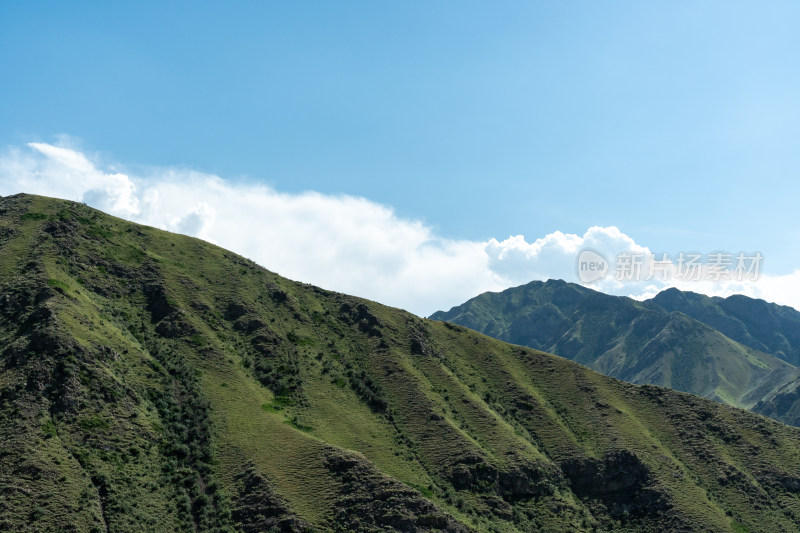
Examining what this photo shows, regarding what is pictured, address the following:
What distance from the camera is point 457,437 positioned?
117812mm

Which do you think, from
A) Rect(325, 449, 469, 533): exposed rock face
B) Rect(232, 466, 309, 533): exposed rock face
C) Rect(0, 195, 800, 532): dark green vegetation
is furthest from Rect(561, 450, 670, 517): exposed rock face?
Rect(232, 466, 309, 533): exposed rock face

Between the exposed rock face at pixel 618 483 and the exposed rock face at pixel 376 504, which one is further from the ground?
the exposed rock face at pixel 618 483

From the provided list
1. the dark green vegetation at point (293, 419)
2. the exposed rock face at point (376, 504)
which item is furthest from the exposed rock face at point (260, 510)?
the exposed rock face at point (376, 504)

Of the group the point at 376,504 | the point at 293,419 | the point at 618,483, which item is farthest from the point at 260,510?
the point at 618,483

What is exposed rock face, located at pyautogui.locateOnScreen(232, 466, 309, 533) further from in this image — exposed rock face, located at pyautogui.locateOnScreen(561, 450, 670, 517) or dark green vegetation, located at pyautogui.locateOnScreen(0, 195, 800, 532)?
exposed rock face, located at pyautogui.locateOnScreen(561, 450, 670, 517)

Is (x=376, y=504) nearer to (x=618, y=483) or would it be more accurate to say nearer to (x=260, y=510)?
(x=260, y=510)

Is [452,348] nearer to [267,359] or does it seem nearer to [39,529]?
[267,359]

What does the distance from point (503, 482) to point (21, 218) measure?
13588cm

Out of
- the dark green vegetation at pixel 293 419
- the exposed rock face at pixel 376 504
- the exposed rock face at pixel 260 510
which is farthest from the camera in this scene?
the exposed rock face at pixel 376 504

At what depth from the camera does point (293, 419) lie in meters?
109

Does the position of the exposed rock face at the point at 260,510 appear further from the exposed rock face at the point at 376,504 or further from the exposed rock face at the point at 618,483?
→ the exposed rock face at the point at 618,483

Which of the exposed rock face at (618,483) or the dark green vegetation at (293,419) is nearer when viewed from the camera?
the dark green vegetation at (293,419)

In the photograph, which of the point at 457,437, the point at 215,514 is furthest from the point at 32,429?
the point at 457,437

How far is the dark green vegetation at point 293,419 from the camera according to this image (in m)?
83.0
